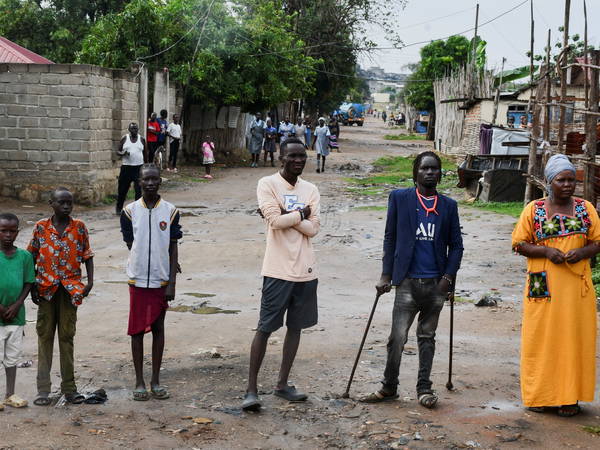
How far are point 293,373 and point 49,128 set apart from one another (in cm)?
1060

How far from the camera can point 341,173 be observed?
83.0 feet

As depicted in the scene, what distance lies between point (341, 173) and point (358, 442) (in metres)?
21.0

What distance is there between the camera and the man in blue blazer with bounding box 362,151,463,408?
199 inches

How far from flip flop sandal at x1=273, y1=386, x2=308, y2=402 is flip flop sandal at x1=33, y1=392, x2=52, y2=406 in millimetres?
1438

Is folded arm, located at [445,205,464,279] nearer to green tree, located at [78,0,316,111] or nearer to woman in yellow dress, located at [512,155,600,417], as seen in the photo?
woman in yellow dress, located at [512,155,600,417]

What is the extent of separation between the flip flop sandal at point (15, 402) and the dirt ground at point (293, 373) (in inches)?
1.9

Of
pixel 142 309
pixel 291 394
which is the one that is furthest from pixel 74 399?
pixel 291 394

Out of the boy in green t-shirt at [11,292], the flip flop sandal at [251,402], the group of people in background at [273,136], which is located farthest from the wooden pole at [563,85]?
the group of people in background at [273,136]

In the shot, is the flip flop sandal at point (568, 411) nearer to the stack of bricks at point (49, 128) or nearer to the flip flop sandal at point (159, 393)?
the flip flop sandal at point (159, 393)

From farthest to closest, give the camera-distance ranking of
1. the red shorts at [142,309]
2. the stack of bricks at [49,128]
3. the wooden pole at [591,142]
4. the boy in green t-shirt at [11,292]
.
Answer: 1. the stack of bricks at [49,128]
2. the wooden pole at [591,142]
3. the red shorts at [142,309]
4. the boy in green t-shirt at [11,292]

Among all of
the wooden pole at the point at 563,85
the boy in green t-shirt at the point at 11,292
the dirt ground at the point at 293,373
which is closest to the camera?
the dirt ground at the point at 293,373

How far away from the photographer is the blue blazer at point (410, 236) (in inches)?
199

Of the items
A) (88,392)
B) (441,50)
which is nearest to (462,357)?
(88,392)

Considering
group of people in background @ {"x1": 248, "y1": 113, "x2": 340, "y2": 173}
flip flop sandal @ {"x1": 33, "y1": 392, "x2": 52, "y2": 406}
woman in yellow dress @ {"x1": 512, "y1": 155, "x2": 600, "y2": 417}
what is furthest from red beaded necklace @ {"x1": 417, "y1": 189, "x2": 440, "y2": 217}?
group of people in background @ {"x1": 248, "y1": 113, "x2": 340, "y2": 173}
